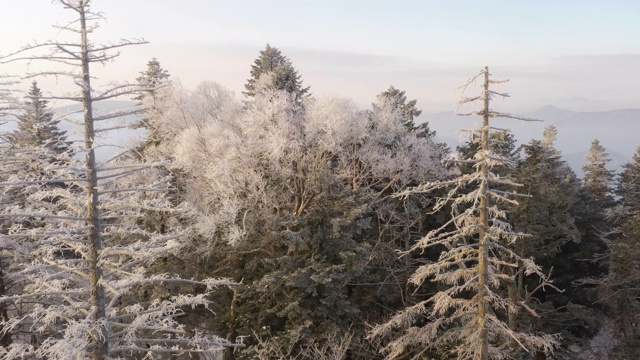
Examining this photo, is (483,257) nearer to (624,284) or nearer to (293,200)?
(293,200)

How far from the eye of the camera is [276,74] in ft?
100

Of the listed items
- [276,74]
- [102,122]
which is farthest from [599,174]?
[102,122]

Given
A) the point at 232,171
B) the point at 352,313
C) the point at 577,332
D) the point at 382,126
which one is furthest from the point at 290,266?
the point at 577,332

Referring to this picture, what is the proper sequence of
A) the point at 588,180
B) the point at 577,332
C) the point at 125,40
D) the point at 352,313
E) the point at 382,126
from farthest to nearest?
the point at 588,180 < the point at 577,332 < the point at 382,126 < the point at 352,313 < the point at 125,40

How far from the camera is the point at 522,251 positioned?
22156 mm

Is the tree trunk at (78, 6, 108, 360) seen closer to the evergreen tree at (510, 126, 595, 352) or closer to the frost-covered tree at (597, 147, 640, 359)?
the evergreen tree at (510, 126, 595, 352)

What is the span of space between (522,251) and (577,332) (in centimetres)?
1187

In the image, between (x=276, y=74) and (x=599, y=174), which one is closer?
(x=276, y=74)

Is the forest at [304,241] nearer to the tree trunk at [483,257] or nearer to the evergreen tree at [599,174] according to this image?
the tree trunk at [483,257]

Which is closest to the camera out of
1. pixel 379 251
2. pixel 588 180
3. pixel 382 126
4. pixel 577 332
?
pixel 379 251

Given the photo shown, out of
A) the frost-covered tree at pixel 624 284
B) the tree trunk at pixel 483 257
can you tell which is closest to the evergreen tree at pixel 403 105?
the frost-covered tree at pixel 624 284

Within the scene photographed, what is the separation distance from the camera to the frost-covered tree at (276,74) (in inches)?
1203

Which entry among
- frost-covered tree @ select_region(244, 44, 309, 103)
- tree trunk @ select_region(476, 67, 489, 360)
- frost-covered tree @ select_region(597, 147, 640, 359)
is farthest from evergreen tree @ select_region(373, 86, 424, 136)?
tree trunk @ select_region(476, 67, 489, 360)

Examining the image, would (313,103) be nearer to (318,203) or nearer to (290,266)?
(318,203)
